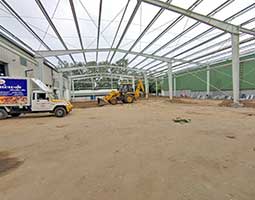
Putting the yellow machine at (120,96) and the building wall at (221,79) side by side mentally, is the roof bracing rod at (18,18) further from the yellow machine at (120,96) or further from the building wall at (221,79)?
the building wall at (221,79)

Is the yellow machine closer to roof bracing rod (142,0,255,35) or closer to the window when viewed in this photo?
the window

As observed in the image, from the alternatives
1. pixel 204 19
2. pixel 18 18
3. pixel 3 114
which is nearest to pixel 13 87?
pixel 3 114

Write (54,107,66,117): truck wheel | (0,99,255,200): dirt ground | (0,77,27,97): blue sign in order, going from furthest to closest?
(54,107,66,117): truck wheel → (0,77,27,97): blue sign → (0,99,255,200): dirt ground

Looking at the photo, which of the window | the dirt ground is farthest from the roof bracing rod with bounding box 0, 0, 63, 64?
the dirt ground

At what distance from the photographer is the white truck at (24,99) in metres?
13.1

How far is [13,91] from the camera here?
13180 millimetres

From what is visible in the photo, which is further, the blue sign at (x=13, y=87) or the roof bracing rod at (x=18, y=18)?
the blue sign at (x=13, y=87)

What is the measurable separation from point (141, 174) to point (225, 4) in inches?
481

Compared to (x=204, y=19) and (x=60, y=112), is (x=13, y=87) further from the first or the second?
(x=204, y=19)

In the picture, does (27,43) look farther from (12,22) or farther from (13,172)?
(13,172)

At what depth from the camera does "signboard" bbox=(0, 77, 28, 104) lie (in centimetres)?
1302

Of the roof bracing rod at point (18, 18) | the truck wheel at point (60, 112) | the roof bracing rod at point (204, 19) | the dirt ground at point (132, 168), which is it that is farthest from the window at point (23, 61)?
the dirt ground at point (132, 168)

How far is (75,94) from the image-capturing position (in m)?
48.2

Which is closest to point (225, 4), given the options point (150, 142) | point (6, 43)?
point (150, 142)
